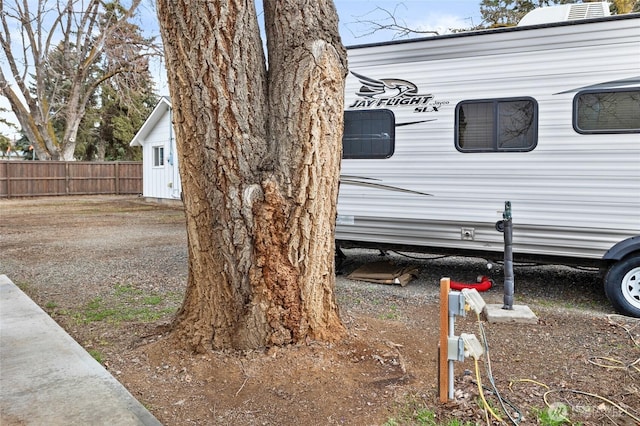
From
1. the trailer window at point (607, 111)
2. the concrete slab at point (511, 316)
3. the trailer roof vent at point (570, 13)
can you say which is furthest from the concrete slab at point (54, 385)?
the trailer roof vent at point (570, 13)

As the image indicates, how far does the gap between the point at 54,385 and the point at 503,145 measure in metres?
4.76

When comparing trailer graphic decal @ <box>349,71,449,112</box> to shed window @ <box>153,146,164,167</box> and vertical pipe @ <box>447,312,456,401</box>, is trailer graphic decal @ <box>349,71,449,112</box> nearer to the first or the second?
vertical pipe @ <box>447,312,456,401</box>

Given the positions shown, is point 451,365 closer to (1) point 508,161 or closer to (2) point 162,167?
(1) point 508,161

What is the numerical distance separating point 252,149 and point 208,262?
2.75 feet

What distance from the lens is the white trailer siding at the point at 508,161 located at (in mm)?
5172

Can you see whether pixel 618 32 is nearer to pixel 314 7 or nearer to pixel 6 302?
pixel 314 7

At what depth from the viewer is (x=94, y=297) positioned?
5.71m

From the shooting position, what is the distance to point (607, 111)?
518cm

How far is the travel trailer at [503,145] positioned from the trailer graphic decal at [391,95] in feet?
0.04

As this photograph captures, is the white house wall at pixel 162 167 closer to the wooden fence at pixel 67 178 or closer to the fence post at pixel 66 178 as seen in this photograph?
the wooden fence at pixel 67 178

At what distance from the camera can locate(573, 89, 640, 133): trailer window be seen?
507 cm

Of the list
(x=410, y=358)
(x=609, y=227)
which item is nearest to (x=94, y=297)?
(x=410, y=358)

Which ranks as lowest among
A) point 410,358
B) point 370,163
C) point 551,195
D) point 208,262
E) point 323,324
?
point 410,358

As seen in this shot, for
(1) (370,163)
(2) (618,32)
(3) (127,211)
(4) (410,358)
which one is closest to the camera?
(4) (410,358)
